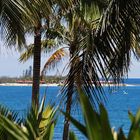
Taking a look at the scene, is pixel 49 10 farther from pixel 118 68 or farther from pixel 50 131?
pixel 50 131

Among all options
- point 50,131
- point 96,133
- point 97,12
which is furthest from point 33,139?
A: point 97,12

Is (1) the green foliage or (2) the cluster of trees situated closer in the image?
(1) the green foliage

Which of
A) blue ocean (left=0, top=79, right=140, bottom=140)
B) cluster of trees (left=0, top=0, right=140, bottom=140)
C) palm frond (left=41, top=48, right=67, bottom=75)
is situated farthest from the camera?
palm frond (left=41, top=48, right=67, bottom=75)

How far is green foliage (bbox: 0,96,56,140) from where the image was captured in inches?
87.6

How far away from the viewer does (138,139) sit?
1621 mm

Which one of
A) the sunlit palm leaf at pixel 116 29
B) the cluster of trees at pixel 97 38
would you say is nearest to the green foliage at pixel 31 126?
the cluster of trees at pixel 97 38

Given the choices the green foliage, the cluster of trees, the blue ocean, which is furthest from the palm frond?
the green foliage

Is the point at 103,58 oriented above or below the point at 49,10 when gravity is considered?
below

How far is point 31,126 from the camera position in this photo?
11.0ft

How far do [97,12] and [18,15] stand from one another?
197 cm

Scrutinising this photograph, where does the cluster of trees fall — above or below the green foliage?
above

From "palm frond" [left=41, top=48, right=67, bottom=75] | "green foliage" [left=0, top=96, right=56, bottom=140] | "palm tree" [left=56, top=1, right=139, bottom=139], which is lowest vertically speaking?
"green foliage" [left=0, top=96, right=56, bottom=140]

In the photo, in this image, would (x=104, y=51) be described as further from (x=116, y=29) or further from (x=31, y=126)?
(x=31, y=126)

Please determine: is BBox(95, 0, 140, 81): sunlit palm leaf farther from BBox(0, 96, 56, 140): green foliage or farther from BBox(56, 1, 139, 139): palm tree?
BBox(0, 96, 56, 140): green foliage
